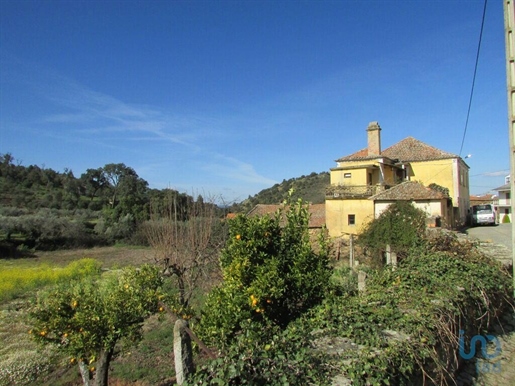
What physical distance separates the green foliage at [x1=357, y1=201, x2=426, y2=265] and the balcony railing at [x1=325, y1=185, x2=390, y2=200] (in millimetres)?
11686

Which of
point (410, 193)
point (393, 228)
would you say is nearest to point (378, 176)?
point (410, 193)

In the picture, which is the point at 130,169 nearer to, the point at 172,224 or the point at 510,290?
the point at 172,224

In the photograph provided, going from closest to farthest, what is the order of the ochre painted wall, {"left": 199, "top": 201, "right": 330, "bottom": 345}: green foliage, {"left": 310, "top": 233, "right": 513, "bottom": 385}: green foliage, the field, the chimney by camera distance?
{"left": 310, "top": 233, "right": 513, "bottom": 385}: green foliage
{"left": 199, "top": 201, "right": 330, "bottom": 345}: green foliage
the field
the ochre painted wall
the chimney

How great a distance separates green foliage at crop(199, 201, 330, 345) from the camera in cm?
380

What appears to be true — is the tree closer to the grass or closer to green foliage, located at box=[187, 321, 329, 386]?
the grass

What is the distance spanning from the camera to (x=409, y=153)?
2880 centimetres

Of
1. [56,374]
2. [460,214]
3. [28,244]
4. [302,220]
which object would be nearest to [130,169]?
[28,244]

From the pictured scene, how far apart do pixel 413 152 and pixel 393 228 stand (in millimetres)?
20499

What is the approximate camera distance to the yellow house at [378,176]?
2344cm

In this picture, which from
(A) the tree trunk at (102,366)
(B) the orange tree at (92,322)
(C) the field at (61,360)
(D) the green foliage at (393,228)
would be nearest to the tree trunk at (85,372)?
(B) the orange tree at (92,322)

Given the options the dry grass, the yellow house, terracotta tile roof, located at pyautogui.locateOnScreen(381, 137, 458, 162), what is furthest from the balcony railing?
the dry grass

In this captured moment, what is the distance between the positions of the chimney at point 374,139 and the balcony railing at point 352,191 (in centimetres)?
391

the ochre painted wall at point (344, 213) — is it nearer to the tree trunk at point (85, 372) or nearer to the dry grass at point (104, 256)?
the dry grass at point (104, 256)

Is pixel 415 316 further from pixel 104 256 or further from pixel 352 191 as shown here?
pixel 104 256
